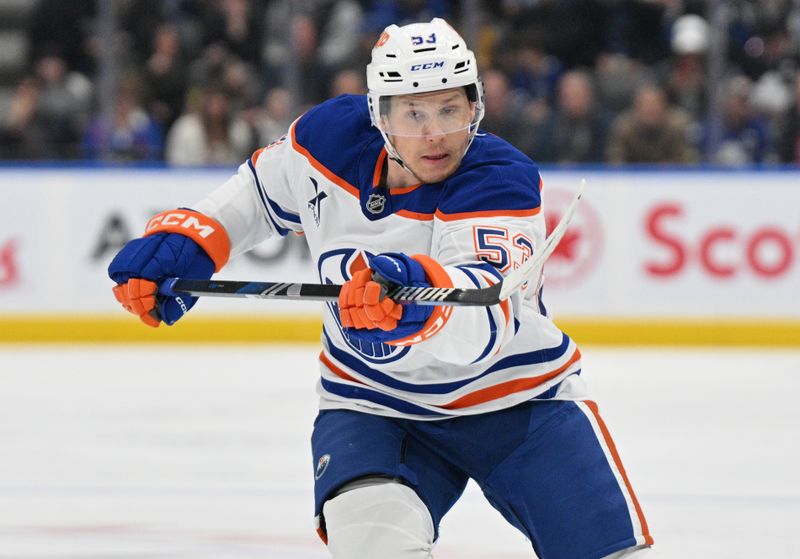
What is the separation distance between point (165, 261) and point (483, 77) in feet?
16.9

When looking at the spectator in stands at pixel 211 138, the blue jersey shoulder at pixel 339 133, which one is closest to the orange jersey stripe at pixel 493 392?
the blue jersey shoulder at pixel 339 133

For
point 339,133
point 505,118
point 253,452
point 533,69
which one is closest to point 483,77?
point 505,118

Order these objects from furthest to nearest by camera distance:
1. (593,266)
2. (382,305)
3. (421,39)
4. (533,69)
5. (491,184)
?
(533,69) < (593,266) < (421,39) < (491,184) < (382,305)

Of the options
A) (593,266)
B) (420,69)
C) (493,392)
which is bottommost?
(593,266)

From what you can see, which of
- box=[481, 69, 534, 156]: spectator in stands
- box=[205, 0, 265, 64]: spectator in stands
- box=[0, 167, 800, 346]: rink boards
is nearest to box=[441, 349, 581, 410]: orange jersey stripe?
box=[0, 167, 800, 346]: rink boards

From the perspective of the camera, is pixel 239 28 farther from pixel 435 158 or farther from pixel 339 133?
pixel 435 158

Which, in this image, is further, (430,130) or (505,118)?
(505,118)

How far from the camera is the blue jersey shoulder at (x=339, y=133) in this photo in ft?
9.00

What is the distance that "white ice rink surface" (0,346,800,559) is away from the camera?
3625mm

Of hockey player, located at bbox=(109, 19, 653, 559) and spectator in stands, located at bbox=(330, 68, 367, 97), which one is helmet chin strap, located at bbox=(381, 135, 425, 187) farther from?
spectator in stands, located at bbox=(330, 68, 367, 97)

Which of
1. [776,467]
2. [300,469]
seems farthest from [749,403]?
[300,469]

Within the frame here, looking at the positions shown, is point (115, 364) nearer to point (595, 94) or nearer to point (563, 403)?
point (595, 94)

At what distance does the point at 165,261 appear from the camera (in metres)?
2.76

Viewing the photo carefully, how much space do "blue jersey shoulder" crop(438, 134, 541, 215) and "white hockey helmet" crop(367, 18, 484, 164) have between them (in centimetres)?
5
